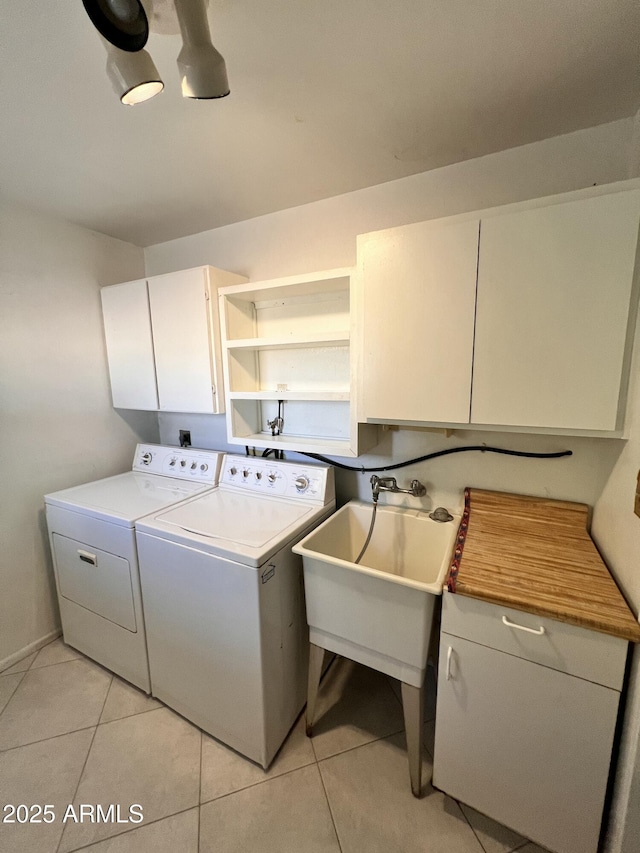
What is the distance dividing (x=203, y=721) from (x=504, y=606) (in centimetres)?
136

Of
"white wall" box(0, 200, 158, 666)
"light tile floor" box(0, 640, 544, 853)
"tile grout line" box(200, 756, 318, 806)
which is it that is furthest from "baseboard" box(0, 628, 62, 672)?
"tile grout line" box(200, 756, 318, 806)

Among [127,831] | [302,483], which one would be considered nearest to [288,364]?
[302,483]

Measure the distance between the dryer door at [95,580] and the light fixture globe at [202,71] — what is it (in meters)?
1.69

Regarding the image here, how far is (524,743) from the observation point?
37.9 inches

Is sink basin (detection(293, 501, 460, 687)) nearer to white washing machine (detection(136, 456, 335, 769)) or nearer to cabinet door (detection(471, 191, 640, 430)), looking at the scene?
white washing machine (detection(136, 456, 335, 769))

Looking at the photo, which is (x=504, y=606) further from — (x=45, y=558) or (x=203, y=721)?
(x=45, y=558)

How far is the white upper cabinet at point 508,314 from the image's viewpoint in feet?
3.12

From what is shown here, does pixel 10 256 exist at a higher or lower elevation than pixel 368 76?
lower

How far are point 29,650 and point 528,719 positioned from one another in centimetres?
246

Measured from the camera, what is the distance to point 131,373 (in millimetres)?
2053

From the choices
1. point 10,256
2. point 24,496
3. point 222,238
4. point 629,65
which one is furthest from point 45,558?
point 629,65

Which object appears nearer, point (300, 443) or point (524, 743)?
point (524, 743)

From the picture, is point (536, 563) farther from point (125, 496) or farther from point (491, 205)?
point (125, 496)

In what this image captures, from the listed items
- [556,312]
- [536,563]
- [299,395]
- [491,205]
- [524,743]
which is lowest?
[524,743]
